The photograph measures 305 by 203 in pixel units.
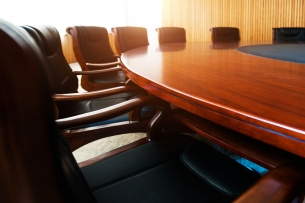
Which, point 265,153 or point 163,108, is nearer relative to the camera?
point 265,153

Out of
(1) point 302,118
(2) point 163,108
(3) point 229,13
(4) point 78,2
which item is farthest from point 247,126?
(4) point 78,2

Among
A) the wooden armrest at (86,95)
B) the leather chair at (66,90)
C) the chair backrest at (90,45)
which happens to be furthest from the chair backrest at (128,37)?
the wooden armrest at (86,95)

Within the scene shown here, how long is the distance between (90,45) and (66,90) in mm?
1026

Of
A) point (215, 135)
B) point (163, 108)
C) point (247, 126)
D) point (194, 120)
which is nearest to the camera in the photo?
point (247, 126)

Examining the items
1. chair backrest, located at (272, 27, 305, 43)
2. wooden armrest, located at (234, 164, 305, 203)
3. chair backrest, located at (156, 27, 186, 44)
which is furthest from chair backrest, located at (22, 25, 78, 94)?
chair backrest, located at (272, 27, 305, 43)

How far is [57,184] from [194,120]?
2.16 ft

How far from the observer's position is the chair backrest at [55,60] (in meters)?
1.26

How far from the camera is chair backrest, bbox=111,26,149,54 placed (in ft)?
9.43

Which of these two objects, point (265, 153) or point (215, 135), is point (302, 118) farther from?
point (215, 135)

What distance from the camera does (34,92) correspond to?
1.05 feet

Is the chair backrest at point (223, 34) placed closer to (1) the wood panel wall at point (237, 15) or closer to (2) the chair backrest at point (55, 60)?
(1) the wood panel wall at point (237, 15)

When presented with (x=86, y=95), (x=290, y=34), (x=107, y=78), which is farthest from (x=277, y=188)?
(x=290, y=34)

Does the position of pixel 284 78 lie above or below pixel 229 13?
below

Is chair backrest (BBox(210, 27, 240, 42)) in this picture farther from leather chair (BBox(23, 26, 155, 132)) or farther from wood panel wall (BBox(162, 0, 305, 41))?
leather chair (BBox(23, 26, 155, 132))
